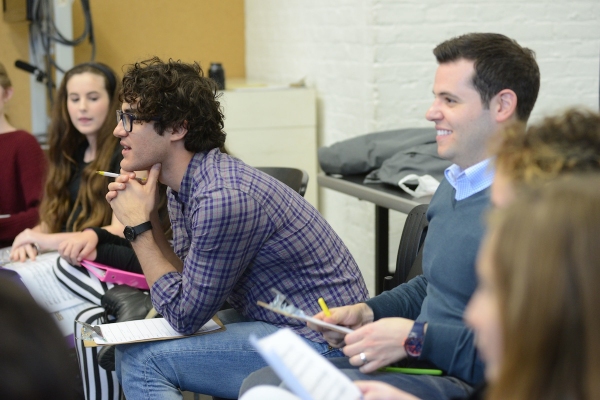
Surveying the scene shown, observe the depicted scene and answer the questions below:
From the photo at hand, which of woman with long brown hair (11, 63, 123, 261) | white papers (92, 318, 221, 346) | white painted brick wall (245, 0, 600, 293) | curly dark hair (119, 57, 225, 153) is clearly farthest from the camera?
white painted brick wall (245, 0, 600, 293)

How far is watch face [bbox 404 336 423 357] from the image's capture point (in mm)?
1379

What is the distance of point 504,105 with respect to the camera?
1.63 meters

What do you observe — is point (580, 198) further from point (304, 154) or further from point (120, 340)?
point (304, 154)

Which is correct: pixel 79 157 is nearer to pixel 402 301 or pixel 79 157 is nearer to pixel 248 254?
pixel 248 254

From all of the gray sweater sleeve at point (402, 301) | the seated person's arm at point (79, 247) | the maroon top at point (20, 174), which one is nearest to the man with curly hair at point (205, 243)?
the gray sweater sleeve at point (402, 301)

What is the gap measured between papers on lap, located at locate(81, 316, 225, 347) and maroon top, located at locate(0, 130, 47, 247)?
48.9 inches

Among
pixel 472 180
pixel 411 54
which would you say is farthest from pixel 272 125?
pixel 472 180

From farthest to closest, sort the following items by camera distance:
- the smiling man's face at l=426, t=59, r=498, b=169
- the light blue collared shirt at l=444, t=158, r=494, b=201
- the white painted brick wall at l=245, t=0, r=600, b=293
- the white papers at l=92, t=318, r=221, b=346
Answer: the white painted brick wall at l=245, t=0, r=600, b=293
the white papers at l=92, t=318, r=221, b=346
the smiling man's face at l=426, t=59, r=498, b=169
the light blue collared shirt at l=444, t=158, r=494, b=201

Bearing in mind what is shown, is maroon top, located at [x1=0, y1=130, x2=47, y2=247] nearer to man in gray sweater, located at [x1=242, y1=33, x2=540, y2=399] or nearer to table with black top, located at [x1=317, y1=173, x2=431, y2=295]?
table with black top, located at [x1=317, y1=173, x2=431, y2=295]

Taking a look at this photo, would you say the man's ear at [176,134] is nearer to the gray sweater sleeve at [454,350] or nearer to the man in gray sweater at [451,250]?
the man in gray sweater at [451,250]

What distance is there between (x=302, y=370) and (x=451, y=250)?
0.53 metres

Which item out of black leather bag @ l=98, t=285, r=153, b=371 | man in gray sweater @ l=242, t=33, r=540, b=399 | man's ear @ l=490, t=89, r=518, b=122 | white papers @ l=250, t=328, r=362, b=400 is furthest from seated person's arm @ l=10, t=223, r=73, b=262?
white papers @ l=250, t=328, r=362, b=400

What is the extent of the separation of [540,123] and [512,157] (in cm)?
8

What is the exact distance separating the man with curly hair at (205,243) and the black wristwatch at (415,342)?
1.29ft
